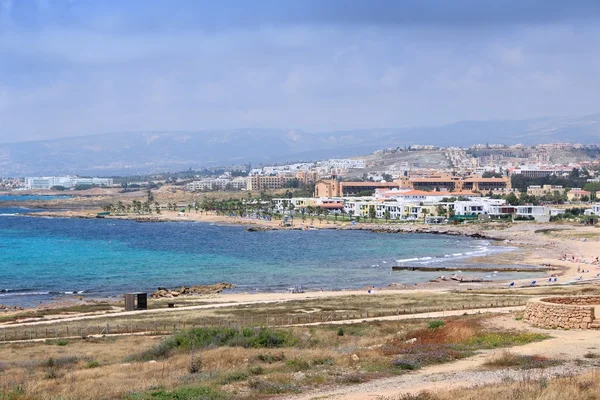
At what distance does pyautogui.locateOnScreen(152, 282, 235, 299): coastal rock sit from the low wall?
2702cm

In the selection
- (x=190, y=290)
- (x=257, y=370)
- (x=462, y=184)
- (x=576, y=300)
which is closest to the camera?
(x=257, y=370)

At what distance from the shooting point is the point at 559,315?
2080 centimetres

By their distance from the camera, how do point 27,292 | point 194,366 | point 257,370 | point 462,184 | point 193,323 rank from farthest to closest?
point 462,184, point 27,292, point 193,323, point 194,366, point 257,370

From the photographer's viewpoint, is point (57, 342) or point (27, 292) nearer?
point (57, 342)

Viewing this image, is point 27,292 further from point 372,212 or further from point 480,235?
point 372,212

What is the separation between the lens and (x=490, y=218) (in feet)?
374

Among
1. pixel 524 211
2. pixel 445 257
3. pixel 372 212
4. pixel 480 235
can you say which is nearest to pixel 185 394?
pixel 445 257

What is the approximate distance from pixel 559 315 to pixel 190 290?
3080 centimetres

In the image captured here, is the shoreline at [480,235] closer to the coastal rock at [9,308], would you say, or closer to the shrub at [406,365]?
the coastal rock at [9,308]

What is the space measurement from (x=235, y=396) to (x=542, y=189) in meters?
148

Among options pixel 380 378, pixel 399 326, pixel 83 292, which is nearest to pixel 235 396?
pixel 380 378

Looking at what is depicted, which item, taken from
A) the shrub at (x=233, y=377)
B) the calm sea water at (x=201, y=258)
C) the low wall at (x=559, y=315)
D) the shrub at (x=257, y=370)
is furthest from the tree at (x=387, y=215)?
the shrub at (x=233, y=377)

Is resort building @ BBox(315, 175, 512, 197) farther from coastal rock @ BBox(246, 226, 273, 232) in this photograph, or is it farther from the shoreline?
coastal rock @ BBox(246, 226, 273, 232)

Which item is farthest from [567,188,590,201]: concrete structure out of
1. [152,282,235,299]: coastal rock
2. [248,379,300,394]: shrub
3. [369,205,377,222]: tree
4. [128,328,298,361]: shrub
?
[248,379,300,394]: shrub
